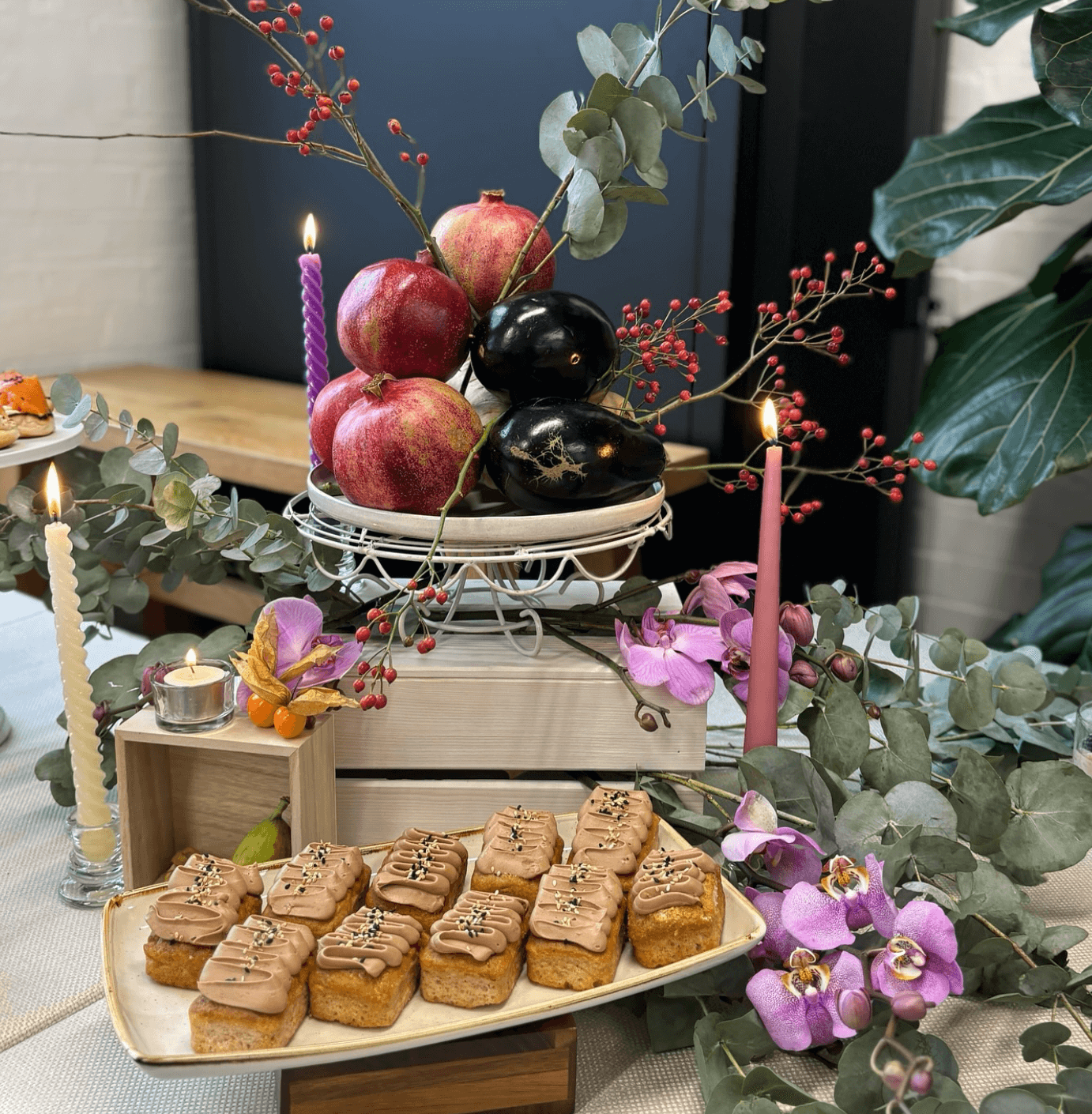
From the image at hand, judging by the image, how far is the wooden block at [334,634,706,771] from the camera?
27.5 inches

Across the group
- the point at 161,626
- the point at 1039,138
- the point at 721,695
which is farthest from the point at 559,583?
the point at 161,626

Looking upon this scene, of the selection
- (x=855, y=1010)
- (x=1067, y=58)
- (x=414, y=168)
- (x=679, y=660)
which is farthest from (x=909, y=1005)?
(x=414, y=168)

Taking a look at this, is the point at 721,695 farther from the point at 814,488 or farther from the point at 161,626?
the point at 161,626

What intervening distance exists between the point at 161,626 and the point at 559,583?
182 centimetres

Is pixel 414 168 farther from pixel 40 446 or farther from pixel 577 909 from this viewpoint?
pixel 577 909

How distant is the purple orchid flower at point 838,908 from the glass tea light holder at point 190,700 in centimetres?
32

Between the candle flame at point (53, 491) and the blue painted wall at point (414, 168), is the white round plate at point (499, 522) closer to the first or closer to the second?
the candle flame at point (53, 491)

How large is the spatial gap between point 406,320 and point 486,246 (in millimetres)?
84

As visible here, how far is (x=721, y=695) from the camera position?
1.01 metres

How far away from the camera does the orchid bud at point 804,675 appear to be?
701 millimetres

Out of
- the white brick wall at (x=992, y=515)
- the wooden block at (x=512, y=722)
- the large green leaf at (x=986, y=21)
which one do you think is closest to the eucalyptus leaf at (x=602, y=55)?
the wooden block at (x=512, y=722)

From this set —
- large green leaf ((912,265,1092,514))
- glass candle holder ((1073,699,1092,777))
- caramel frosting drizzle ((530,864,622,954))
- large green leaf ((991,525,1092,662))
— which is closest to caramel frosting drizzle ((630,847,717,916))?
caramel frosting drizzle ((530,864,622,954))

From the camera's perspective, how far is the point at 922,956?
51 cm

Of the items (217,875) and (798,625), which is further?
(798,625)
